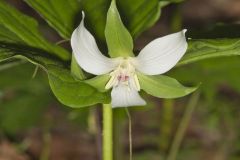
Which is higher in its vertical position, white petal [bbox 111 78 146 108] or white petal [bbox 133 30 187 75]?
white petal [bbox 133 30 187 75]

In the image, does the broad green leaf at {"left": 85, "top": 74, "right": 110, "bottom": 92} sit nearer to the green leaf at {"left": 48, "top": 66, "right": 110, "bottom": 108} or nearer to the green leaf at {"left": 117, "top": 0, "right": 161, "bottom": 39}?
the green leaf at {"left": 48, "top": 66, "right": 110, "bottom": 108}

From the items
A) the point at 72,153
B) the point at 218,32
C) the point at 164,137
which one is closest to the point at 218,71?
the point at 164,137

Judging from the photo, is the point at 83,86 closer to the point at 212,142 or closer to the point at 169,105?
the point at 169,105

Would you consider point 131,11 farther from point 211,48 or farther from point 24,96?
point 24,96

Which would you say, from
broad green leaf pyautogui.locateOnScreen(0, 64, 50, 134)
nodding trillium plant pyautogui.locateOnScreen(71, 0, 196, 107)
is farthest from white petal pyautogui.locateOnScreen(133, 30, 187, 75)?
broad green leaf pyautogui.locateOnScreen(0, 64, 50, 134)

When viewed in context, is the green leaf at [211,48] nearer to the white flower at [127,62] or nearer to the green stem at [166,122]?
the white flower at [127,62]

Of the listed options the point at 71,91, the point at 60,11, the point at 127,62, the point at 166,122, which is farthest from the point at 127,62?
the point at 166,122

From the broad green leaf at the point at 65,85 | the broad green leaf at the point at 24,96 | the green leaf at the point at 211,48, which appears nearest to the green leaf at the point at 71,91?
the broad green leaf at the point at 65,85
